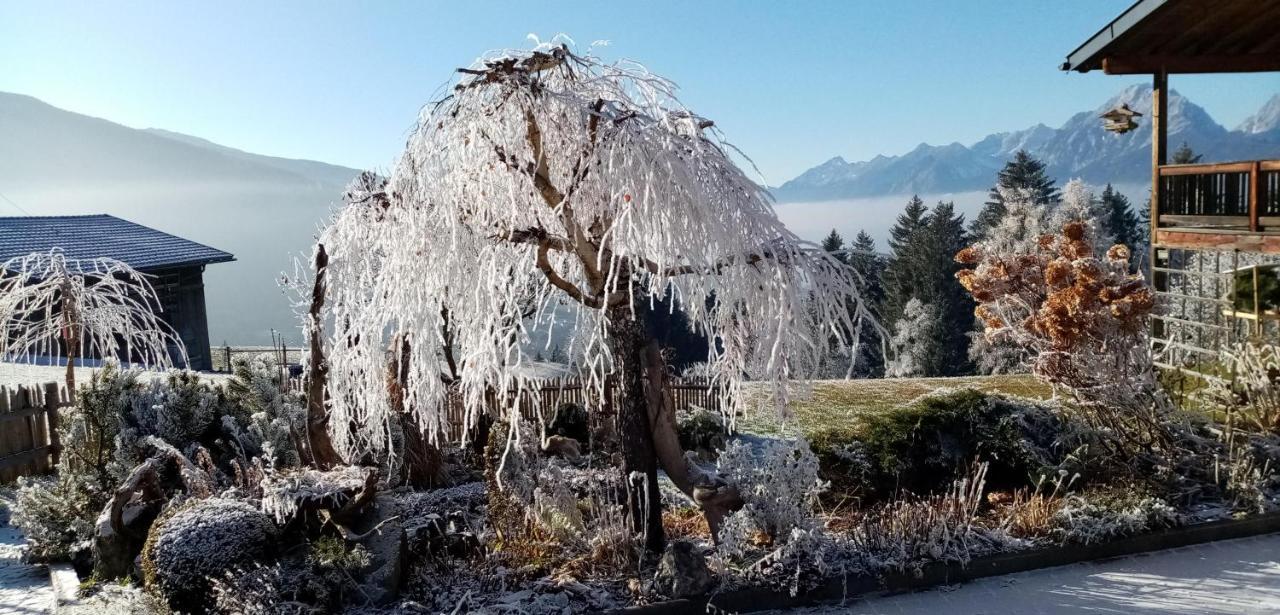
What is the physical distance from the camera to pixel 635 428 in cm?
515

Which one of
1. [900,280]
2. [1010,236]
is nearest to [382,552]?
[1010,236]

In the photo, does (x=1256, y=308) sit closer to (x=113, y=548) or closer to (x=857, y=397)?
(x=857, y=397)

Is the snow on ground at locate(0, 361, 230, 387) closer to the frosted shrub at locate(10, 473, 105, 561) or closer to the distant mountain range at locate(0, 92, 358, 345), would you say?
the frosted shrub at locate(10, 473, 105, 561)

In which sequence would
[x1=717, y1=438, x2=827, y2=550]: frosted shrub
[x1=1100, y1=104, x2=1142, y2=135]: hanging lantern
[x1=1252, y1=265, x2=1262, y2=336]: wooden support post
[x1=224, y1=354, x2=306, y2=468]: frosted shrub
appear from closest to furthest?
[x1=717, y1=438, x2=827, y2=550]: frosted shrub
[x1=224, y1=354, x2=306, y2=468]: frosted shrub
[x1=1252, y1=265, x2=1262, y2=336]: wooden support post
[x1=1100, y1=104, x2=1142, y2=135]: hanging lantern

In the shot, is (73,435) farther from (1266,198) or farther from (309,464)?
(1266,198)

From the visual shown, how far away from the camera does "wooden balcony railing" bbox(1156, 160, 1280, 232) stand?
9125 mm

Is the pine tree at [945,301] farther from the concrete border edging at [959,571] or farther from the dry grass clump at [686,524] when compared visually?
the dry grass clump at [686,524]

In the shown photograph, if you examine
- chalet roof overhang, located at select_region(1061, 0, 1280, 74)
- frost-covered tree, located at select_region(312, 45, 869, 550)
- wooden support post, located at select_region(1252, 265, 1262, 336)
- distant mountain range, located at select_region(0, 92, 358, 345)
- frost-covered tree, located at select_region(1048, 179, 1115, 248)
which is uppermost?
distant mountain range, located at select_region(0, 92, 358, 345)

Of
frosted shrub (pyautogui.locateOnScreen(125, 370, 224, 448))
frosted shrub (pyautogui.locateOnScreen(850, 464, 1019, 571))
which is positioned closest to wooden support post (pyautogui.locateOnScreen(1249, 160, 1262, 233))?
frosted shrub (pyautogui.locateOnScreen(850, 464, 1019, 571))

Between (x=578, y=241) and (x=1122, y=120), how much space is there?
33.6 ft

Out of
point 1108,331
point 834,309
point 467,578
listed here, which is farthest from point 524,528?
point 1108,331

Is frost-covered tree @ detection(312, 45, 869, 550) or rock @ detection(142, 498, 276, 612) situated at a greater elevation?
frost-covered tree @ detection(312, 45, 869, 550)

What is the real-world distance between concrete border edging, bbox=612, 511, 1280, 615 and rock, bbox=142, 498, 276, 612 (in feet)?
7.42

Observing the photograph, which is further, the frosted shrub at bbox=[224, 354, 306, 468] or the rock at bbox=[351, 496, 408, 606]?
the frosted shrub at bbox=[224, 354, 306, 468]
